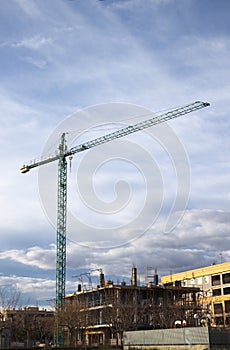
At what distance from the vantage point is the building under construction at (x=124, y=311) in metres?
75.6

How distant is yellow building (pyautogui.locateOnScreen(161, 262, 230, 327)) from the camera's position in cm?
10538

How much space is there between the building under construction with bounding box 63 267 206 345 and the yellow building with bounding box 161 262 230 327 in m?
16.1

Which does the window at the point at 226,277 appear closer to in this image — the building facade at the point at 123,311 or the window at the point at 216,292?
the window at the point at 216,292

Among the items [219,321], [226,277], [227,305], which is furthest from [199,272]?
[219,321]

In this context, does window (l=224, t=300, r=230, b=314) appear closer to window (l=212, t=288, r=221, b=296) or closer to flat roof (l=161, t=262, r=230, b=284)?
window (l=212, t=288, r=221, b=296)

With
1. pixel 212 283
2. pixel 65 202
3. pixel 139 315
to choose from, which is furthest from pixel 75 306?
pixel 212 283

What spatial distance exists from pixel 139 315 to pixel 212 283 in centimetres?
3913

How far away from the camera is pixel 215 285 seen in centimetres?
11169

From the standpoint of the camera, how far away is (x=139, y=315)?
78.0m

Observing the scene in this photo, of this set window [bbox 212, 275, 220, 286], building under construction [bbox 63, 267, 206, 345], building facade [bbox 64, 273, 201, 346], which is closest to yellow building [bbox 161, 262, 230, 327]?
window [bbox 212, 275, 220, 286]

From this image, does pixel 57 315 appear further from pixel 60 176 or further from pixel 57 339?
pixel 60 176

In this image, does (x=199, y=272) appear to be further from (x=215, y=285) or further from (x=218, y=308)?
(x=218, y=308)

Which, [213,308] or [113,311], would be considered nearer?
[113,311]

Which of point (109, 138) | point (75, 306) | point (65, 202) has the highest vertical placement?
point (109, 138)
